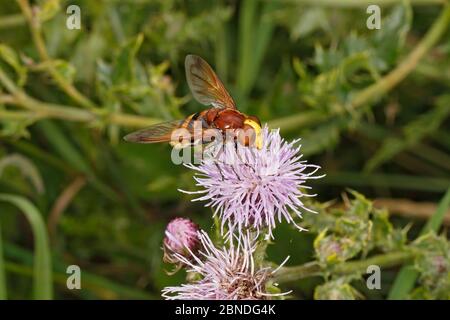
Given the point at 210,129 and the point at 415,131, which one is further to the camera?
the point at 415,131

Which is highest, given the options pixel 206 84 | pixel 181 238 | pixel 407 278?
pixel 206 84

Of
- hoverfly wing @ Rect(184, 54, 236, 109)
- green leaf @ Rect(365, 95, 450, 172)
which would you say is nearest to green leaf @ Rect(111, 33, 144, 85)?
hoverfly wing @ Rect(184, 54, 236, 109)

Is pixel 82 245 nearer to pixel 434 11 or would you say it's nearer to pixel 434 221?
pixel 434 221

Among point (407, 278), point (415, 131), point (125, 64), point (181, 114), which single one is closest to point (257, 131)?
point (407, 278)

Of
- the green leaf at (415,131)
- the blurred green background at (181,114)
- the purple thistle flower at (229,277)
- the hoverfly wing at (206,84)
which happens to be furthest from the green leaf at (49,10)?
the green leaf at (415,131)

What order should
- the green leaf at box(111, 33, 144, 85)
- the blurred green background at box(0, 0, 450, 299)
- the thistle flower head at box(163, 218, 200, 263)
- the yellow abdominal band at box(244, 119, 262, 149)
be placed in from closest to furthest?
the yellow abdominal band at box(244, 119, 262, 149) < the thistle flower head at box(163, 218, 200, 263) < the green leaf at box(111, 33, 144, 85) < the blurred green background at box(0, 0, 450, 299)

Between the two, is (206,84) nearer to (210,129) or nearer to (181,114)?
(210,129)

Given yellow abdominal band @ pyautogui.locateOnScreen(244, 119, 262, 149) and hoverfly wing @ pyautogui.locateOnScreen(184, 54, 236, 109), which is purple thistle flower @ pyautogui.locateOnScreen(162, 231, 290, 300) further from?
hoverfly wing @ pyautogui.locateOnScreen(184, 54, 236, 109)
